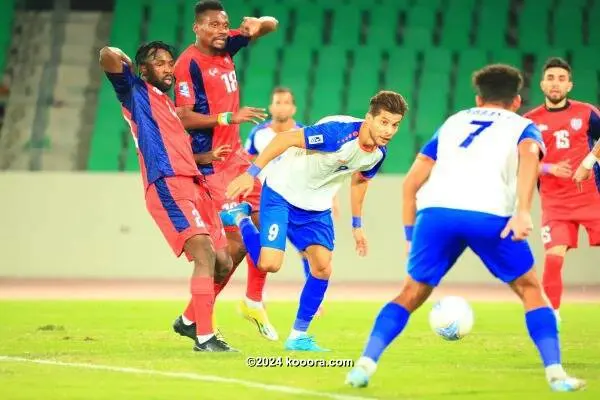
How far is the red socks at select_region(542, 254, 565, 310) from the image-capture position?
11266 mm

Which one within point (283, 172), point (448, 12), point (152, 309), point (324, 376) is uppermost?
point (448, 12)

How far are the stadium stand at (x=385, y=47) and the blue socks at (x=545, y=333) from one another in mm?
13441

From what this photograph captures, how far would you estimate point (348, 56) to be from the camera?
21734mm

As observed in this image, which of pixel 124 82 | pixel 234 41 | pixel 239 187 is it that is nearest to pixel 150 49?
pixel 124 82

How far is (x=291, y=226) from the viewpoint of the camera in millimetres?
9852

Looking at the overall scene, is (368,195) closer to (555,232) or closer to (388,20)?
(388,20)

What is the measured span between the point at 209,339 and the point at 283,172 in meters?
1.64

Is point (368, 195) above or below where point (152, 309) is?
above

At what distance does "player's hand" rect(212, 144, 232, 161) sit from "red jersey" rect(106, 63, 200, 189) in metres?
0.79

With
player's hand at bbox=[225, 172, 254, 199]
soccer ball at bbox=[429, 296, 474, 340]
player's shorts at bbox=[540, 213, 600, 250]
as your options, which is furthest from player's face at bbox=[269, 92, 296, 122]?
soccer ball at bbox=[429, 296, 474, 340]

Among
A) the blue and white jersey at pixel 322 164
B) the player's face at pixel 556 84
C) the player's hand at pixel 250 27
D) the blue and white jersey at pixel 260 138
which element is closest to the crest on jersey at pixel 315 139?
the blue and white jersey at pixel 322 164

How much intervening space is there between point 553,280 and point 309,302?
281 centimetres

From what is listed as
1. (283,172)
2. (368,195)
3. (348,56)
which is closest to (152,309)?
(283,172)

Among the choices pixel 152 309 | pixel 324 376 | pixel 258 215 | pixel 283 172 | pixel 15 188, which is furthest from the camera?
pixel 15 188
